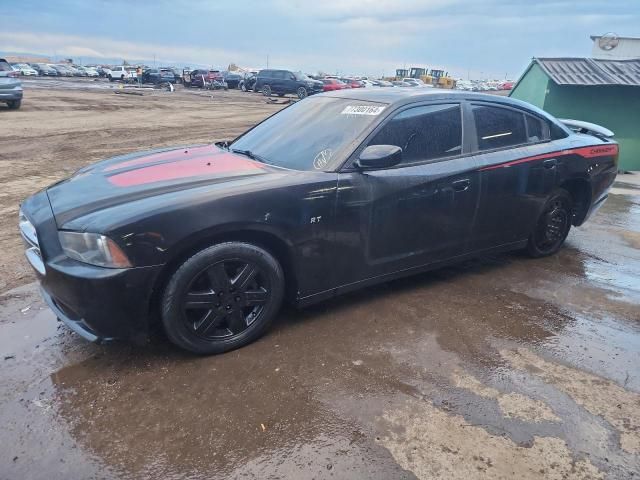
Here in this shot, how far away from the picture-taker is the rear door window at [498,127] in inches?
157

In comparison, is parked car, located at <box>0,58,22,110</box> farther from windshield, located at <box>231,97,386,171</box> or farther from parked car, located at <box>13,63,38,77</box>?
parked car, located at <box>13,63,38,77</box>

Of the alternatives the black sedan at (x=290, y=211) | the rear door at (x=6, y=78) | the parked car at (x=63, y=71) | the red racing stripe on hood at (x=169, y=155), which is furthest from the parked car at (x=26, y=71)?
the black sedan at (x=290, y=211)

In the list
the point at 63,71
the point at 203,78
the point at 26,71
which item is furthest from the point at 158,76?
the point at 63,71

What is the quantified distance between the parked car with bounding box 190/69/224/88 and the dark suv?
7.65 meters

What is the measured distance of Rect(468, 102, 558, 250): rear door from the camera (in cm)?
396

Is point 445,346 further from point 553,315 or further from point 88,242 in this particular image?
point 88,242

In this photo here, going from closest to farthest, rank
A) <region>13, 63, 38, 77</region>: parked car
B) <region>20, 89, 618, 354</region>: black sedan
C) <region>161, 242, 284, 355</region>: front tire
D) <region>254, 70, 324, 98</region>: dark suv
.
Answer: <region>20, 89, 618, 354</region>: black sedan < <region>161, 242, 284, 355</region>: front tire < <region>254, 70, 324, 98</region>: dark suv < <region>13, 63, 38, 77</region>: parked car

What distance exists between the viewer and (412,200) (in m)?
3.51

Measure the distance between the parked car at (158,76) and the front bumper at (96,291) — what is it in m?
44.6

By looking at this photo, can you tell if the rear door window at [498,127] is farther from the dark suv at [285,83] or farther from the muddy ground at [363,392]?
the dark suv at [285,83]

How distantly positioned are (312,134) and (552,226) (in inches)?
104

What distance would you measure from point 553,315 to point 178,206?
9.37 feet

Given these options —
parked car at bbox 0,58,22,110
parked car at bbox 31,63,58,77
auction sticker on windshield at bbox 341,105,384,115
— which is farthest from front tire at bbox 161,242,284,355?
parked car at bbox 31,63,58,77

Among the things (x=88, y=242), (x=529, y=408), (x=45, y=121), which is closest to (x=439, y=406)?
(x=529, y=408)
